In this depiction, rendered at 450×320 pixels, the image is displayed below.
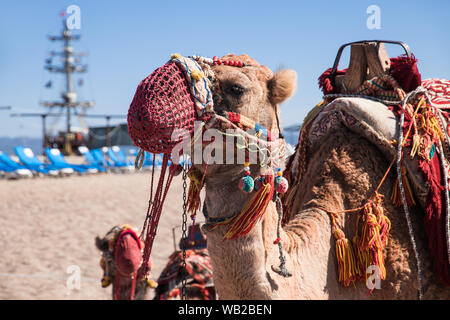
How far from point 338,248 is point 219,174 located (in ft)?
2.76

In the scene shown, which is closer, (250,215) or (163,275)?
(250,215)

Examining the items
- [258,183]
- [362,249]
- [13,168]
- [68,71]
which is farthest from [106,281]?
[68,71]

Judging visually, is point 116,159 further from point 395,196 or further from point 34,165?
point 395,196

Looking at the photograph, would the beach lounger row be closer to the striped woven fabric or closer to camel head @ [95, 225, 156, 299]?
camel head @ [95, 225, 156, 299]

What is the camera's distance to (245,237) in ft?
7.73

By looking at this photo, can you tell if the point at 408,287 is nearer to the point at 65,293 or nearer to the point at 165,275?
the point at 165,275

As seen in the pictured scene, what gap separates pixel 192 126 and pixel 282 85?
0.47 meters

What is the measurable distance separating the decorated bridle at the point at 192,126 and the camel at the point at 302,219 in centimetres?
5

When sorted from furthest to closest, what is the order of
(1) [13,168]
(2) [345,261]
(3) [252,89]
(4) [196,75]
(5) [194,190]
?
1. (1) [13,168]
2. (2) [345,261]
3. (5) [194,190]
4. (3) [252,89]
5. (4) [196,75]

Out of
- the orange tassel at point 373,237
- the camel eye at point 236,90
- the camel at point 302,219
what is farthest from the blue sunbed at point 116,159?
the camel eye at point 236,90

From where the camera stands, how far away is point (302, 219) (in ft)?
9.50

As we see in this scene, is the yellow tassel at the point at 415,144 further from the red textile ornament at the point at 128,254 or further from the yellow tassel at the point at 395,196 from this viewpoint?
the red textile ornament at the point at 128,254

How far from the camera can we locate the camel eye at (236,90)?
7.73 ft

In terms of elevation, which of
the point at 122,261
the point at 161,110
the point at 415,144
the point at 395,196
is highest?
the point at 161,110
